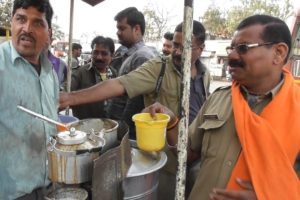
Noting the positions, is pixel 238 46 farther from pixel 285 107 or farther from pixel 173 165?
pixel 173 165

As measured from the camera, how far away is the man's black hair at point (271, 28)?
1.69 metres

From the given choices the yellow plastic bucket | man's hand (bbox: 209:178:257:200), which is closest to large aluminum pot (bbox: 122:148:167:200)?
the yellow plastic bucket

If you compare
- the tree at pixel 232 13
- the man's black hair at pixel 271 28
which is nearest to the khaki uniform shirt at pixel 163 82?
the man's black hair at pixel 271 28

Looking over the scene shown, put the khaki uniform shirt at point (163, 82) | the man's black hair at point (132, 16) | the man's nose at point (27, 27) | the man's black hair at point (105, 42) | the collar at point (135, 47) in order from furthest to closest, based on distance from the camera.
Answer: the man's black hair at point (105, 42) < the man's black hair at point (132, 16) < the collar at point (135, 47) < the khaki uniform shirt at point (163, 82) < the man's nose at point (27, 27)

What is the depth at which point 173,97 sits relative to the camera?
2.52 meters

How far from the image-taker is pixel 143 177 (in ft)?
5.68

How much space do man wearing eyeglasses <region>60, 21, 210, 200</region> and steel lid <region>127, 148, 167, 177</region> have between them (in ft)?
1.04

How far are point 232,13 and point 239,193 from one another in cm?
3020

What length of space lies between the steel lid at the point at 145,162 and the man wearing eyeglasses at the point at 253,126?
0.15m

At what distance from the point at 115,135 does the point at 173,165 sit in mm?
777

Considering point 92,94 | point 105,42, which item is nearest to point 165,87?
point 92,94

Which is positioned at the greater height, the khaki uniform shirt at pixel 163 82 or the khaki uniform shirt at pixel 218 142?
the khaki uniform shirt at pixel 163 82

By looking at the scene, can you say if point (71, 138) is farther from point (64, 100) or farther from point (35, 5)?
point (35, 5)

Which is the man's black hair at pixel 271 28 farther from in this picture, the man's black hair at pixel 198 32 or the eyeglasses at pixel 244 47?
the man's black hair at pixel 198 32
